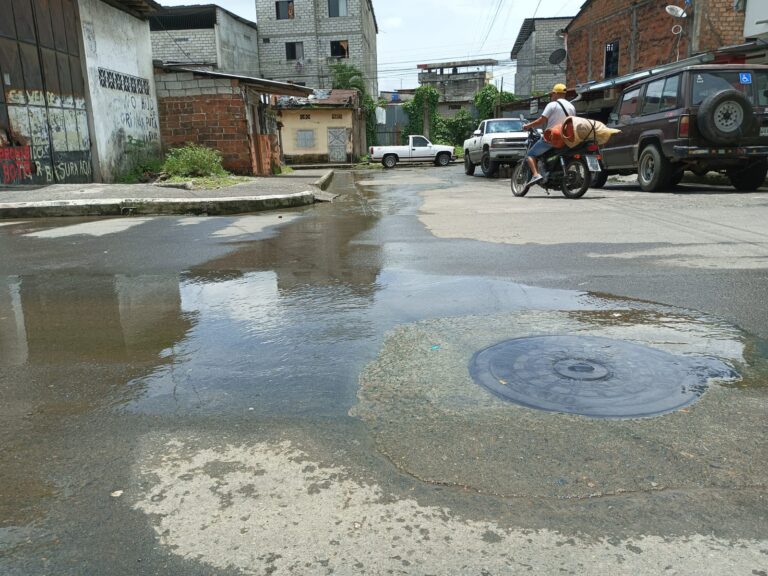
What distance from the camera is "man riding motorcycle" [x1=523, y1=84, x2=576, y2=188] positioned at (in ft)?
34.6

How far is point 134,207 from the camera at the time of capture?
10109mm

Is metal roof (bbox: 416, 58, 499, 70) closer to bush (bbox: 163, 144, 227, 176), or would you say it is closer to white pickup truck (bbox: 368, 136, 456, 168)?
white pickup truck (bbox: 368, 136, 456, 168)

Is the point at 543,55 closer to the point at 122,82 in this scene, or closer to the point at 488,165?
the point at 488,165

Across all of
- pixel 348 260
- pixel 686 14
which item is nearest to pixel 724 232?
pixel 348 260

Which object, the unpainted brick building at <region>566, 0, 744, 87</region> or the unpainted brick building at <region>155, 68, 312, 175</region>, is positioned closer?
the unpainted brick building at <region>155, 68, 312, 175</region>

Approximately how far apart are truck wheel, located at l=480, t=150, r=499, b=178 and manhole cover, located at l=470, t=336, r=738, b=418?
16.9m

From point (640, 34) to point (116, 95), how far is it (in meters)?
20.2

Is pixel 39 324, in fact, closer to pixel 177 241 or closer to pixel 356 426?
pixel 356 426

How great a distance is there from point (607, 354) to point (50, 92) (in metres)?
13.6

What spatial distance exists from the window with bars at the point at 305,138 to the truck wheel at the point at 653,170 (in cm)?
2848

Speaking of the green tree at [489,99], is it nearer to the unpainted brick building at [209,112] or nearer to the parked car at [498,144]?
the parked car at [498,144]

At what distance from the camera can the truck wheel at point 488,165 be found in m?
19.7

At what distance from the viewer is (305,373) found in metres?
3.08

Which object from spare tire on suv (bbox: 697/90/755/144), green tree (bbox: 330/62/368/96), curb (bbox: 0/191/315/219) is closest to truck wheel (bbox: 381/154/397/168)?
green tree (bbox: 330/62/368/96)
